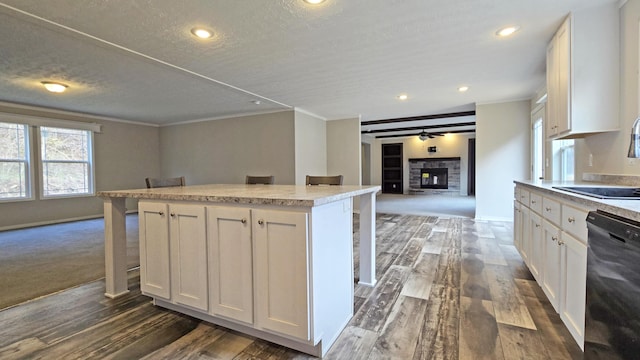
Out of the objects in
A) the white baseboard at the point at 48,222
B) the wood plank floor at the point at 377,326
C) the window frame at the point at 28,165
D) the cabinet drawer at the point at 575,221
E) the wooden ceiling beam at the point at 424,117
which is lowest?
the wood plank floor at the point at 377,326

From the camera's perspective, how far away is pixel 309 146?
246 inches

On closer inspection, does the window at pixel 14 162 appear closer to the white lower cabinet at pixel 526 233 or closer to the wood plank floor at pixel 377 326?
the wood plank floor at pixel 377 326

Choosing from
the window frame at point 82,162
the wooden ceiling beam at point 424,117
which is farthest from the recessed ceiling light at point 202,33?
the wooden ceiling beam at point 424,117

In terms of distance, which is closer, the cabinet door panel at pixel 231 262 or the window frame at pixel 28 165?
the cabinet door panel at pixel 231 262

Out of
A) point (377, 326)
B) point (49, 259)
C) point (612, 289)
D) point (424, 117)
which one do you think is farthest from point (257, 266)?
point (424, 117)

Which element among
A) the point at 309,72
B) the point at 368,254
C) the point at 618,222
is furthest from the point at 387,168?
the point at 618,222

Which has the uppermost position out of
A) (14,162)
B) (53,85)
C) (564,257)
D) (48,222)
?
(53,85)

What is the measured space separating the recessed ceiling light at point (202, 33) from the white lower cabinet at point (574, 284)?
3.08 metres

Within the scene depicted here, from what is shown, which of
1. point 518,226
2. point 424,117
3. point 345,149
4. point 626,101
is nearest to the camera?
point 626,101

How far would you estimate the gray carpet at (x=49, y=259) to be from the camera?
2539 millimetres

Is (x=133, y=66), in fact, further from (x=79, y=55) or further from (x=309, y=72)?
(x=309, y=72)

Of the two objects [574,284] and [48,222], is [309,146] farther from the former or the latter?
[48,222]

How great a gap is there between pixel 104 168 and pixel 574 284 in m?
8.10

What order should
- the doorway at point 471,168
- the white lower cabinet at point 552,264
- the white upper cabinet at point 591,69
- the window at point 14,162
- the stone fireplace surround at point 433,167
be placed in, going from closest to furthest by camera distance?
the white lower cabinet at point 552,264 < the white upper cabinet at point 591,69 < the window at point 14,162 < the doorway at point 471,168 < the stone fireplace surround at point 433,167
